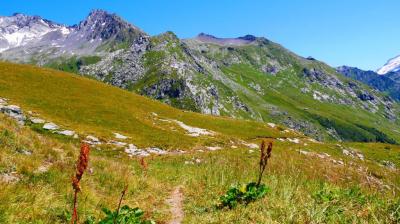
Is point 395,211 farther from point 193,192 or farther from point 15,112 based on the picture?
point 15,112

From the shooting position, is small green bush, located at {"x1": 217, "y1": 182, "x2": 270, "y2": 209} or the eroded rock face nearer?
small green bush, located at {"x1": 217, "y1": 182, "x2": 270, "y2": 209}

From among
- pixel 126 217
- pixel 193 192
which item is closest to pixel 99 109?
pixel 193 192

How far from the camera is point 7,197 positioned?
8367mm

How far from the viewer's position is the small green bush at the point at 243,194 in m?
10.5

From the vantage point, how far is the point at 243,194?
1072cm

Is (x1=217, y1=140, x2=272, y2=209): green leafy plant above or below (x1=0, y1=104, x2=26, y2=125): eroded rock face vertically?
above

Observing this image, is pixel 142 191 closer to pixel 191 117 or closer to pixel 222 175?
pixel 222 175

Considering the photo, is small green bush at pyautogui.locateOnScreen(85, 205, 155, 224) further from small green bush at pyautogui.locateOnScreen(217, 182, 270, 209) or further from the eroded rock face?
the eroded rock face

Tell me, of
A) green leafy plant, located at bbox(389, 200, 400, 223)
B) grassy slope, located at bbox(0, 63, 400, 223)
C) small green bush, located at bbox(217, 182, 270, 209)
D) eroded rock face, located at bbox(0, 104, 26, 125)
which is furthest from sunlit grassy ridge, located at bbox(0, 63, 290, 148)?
green leafy plant, located at bbox(389, 200, 400, 223)

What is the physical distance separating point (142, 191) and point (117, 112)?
43564 millimetres

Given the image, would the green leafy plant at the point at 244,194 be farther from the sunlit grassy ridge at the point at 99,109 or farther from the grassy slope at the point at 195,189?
the sunlit grassy ridge at the point at 99,109

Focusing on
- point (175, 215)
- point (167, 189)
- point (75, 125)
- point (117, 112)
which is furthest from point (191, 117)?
point (175, 215)

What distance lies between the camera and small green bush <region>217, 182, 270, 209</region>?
10.5 meters

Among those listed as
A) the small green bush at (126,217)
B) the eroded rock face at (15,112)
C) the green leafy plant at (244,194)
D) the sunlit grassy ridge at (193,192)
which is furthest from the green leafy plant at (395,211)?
the eroded rock face at (15,112)
